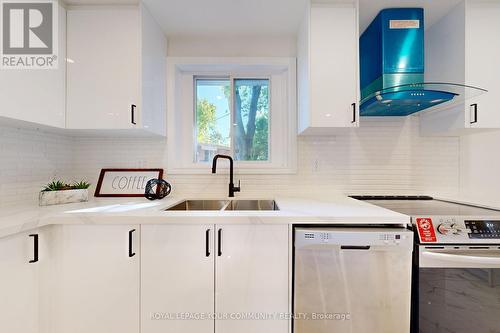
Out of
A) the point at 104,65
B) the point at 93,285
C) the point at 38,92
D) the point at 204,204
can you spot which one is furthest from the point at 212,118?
the point at 93,285

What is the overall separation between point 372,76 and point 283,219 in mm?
1291

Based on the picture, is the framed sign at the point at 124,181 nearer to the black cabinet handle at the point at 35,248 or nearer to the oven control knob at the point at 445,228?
the black cabinet handle at the point at 35,248

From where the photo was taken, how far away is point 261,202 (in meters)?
1.86

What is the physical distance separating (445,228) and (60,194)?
2.30 meters

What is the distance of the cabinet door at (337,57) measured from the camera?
157 centimetres

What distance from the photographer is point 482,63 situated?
1570mm

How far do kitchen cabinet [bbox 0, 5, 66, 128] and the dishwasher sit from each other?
159 centimetres

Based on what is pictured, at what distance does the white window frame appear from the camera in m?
1.97

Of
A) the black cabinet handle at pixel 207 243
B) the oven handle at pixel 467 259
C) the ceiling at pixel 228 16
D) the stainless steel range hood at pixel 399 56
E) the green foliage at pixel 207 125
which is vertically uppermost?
the ceiling at pixel 228 16

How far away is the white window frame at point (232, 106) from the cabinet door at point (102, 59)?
44 centimetres

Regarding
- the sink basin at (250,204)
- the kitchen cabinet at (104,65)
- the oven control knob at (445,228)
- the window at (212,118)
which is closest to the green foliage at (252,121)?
the window at (212,118)

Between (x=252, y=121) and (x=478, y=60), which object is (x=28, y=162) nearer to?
(x=252, y=121)

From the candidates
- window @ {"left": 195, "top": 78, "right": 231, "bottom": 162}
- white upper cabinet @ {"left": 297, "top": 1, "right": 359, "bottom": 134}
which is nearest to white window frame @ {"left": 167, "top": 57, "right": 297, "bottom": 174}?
window @ {"left": 195, "top": 78, "right": 231, "bottom": 162}

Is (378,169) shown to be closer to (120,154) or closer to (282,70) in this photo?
(282,70)
